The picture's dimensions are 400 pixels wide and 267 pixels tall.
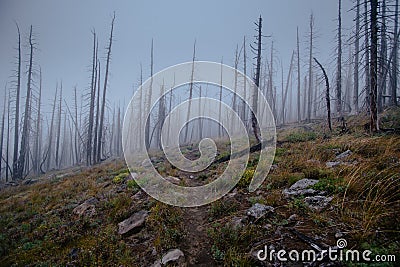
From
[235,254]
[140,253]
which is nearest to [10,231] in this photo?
[140,253]

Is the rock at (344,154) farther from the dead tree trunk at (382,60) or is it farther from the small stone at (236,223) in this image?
the small stone at (236,223)

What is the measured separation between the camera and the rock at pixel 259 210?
4.35 m

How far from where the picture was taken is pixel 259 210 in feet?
14.8

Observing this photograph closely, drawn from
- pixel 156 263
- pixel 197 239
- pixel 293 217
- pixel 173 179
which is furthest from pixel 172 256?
pixel 173 179

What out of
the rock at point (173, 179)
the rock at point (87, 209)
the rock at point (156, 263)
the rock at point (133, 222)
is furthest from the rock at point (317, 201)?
the rock at point (87, 209)

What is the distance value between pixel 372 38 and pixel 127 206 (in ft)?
35.5

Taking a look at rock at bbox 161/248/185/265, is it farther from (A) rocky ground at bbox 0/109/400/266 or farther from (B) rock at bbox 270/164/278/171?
(B) rock at bbox 270/164/278/171

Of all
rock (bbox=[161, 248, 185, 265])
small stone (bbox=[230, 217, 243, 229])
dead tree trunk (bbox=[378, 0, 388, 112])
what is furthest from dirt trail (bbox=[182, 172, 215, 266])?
dead tree trunk (bbox=[378, 0, 388, 112])

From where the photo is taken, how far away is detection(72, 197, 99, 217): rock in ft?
20.2

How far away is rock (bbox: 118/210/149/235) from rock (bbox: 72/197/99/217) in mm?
1424

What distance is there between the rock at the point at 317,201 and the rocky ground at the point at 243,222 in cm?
2

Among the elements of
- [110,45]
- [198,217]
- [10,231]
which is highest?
[110,45]

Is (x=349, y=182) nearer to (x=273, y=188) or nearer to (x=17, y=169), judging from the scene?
(x=273, y=188)

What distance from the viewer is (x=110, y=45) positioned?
18.8 m
